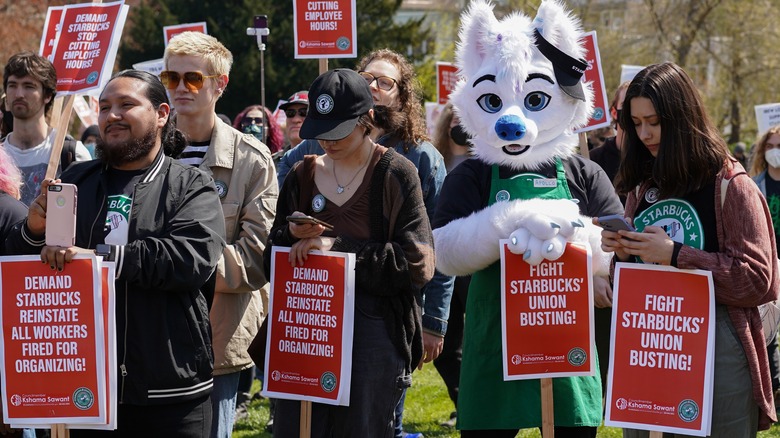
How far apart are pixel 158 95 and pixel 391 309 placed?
1.27 meters

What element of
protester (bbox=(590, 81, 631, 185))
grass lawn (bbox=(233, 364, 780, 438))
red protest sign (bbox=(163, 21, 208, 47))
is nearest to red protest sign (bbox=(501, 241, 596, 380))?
protester (bbox=(590, 81, 631, 185))

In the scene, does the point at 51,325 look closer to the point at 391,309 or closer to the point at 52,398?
the point at 52,398

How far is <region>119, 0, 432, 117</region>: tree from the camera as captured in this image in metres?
26.6

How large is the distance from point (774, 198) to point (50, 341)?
576 cm

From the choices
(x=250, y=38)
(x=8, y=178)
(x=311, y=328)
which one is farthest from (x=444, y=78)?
(x=250, y=38)

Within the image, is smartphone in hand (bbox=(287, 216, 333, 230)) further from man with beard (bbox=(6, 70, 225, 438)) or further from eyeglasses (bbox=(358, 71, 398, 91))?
eyeglasses (bbox=(358, 71, 398, 91))

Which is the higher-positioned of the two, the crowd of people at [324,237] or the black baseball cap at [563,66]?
the black baseball cap at [563,66]

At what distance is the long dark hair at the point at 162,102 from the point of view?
4180 mm

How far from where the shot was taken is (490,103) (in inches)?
173

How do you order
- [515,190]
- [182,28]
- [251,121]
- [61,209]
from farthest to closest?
[182,28] < [251,121] < [515,190] < [61,209]

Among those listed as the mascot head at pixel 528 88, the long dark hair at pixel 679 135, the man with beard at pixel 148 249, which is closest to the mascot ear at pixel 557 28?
the mascot head at pixel 528 88

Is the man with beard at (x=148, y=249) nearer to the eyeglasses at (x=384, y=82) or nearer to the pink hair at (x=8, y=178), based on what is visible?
the pink hair at (x=8, y=178)

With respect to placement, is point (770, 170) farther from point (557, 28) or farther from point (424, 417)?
point (557, 28)

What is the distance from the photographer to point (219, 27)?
27906 millimetres
